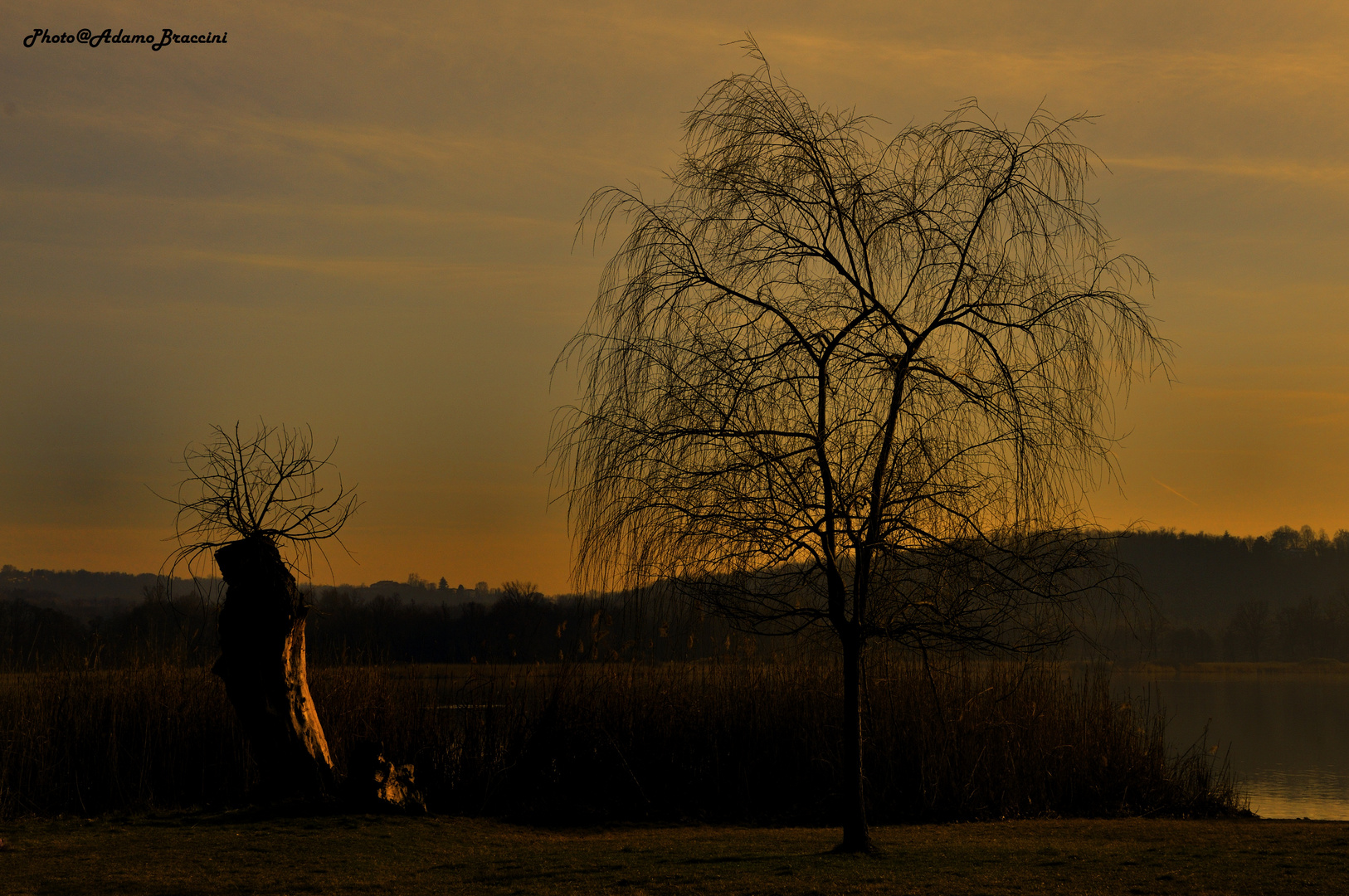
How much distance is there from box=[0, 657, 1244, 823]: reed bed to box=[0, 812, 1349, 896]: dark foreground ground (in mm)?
1722

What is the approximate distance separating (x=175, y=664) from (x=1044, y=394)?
11.0 m

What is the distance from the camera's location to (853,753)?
8.17m

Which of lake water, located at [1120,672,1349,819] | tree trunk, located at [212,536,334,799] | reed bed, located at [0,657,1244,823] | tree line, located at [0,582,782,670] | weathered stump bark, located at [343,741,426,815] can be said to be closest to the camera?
weathered stump bark, located at [343,741,426,815]

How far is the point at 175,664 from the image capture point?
528 inches

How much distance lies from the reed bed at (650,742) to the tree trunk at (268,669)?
4.12 ft

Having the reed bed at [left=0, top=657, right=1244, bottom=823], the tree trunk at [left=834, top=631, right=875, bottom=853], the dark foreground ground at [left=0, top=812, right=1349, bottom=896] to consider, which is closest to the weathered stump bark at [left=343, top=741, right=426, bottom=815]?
the dark foreground ground at [left=0, top=812, right=1349, bottom=896]

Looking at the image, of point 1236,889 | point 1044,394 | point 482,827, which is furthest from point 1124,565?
point 482,827

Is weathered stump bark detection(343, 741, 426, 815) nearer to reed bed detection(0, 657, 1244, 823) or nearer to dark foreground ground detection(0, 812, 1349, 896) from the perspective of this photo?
dark foreground ground detection(0, 812, 1349, 896)

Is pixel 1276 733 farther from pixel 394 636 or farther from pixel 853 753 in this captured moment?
pixel 853 753

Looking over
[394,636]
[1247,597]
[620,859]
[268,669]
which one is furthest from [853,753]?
[1247,597]

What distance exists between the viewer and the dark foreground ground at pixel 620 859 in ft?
23.9

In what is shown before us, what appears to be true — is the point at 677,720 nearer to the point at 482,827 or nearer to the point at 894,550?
the point at 482,827

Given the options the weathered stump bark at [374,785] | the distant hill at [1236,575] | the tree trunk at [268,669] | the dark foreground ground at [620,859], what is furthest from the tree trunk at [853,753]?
the distant hill at [1236,575]

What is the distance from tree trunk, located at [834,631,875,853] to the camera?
810 cm
